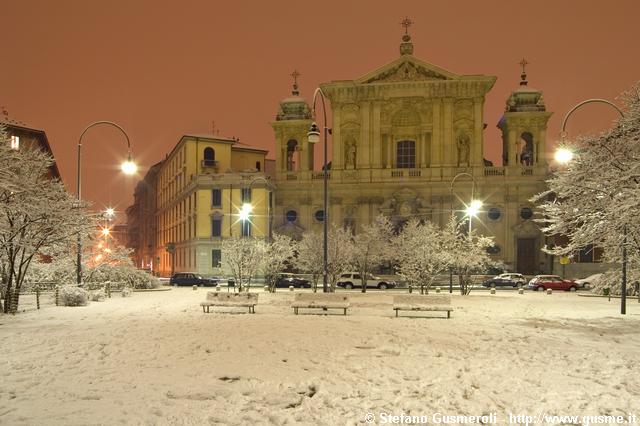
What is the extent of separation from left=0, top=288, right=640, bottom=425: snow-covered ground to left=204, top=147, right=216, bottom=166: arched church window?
44.9m

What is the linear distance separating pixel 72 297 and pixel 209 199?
33.1 meters

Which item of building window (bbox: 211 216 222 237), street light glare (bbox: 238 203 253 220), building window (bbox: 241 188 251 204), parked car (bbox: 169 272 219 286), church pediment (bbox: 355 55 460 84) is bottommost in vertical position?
parked car (bbox: 169 272 219 286)

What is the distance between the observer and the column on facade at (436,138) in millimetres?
57031

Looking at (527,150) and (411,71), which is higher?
(411,71)

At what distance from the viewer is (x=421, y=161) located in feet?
190

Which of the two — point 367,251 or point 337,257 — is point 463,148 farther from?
point 337,257

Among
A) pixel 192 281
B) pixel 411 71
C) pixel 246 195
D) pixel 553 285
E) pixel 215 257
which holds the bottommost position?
pixel 192 281

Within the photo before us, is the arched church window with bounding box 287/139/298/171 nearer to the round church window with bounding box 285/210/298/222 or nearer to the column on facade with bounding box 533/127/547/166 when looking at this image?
the round church window with bounding box 285/210/298/222

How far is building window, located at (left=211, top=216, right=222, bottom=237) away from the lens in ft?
183

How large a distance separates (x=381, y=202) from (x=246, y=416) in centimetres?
4986

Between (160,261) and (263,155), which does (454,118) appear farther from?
(160,261)

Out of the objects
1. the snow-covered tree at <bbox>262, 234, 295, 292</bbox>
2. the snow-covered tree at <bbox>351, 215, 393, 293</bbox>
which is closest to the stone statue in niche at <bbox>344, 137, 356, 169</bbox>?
the snow-covered tree at <bbox>351, 215, 393, 293</bbox>

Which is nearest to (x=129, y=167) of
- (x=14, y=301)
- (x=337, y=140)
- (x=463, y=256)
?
(x=14, y=301)

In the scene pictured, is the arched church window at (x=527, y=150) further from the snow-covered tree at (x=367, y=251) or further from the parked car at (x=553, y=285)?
the snow-covered tree at (x=367, y=251)
